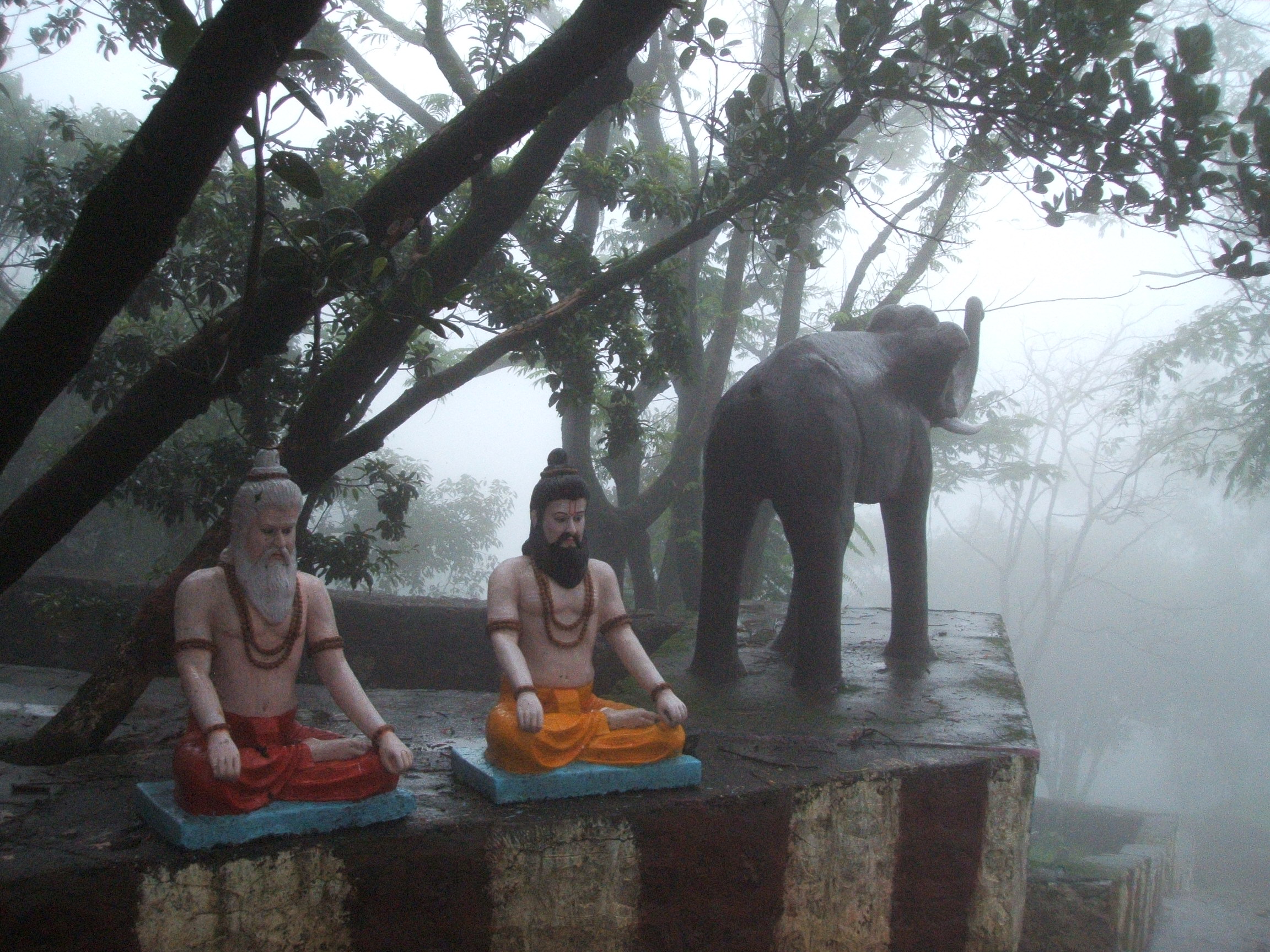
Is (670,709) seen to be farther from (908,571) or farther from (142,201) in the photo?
(908,571)

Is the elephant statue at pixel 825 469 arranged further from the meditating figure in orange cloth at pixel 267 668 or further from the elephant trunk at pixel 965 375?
the meditating figure in orange cloth at pixel 267 668

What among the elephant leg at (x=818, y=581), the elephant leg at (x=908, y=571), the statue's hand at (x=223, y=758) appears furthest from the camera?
the elephant leg at (x=908, y=571)

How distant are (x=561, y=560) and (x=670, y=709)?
0.60 m

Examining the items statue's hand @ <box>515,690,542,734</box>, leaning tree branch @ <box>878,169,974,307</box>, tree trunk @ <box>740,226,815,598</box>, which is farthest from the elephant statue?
leaning tree branch @ <box>878,169,974,307</box>

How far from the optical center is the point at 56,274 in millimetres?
2168

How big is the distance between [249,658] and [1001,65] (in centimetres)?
397

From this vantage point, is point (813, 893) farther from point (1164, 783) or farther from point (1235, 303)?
point (1164, 783)

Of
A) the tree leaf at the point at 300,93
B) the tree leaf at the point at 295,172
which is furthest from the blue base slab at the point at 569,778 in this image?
the tree leaf at the point at 300,93

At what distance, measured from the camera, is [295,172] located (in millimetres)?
2273

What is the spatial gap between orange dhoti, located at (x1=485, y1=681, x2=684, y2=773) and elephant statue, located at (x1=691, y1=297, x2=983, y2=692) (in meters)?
1.51

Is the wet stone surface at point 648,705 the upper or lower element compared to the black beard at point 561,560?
lower

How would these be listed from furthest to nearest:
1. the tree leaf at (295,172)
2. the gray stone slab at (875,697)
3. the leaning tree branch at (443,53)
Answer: the leaning tree branch at (443,53) < the gray stone slab at (875,697) < the tree leaf at (295,172)

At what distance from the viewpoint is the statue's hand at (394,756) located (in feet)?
9.31

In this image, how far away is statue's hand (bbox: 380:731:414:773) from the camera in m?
2.84
